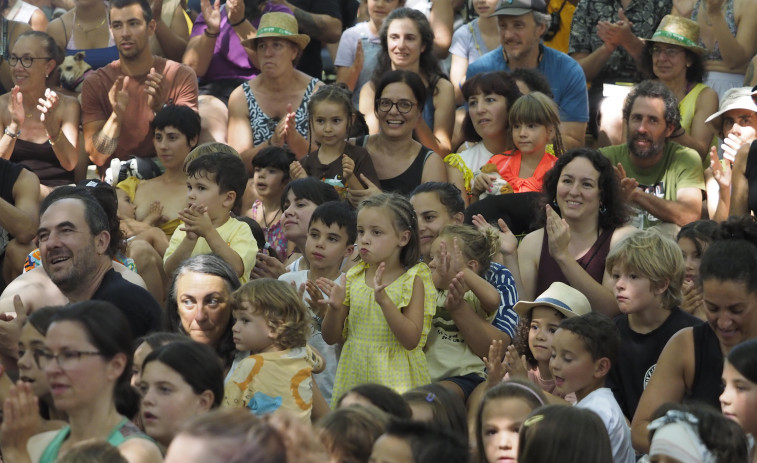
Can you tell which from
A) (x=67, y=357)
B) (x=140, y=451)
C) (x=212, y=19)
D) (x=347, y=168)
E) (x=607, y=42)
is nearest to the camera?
(x=140, y=451)

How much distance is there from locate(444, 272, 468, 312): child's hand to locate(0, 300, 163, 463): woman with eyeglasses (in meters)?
1.67

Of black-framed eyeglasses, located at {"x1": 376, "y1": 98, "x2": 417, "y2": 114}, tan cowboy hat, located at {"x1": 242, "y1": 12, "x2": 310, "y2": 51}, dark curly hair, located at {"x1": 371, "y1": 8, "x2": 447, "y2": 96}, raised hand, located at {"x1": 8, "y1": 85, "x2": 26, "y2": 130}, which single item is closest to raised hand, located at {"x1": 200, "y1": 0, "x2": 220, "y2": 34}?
tan cowboy hat, located at {"x1": 242, "y1": 12, "x2": 310, "y2": 51}

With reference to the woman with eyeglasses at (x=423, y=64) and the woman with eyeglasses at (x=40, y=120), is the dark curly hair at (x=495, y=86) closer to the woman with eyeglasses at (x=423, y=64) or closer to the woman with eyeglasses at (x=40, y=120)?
the woman with eyeglasses at (x=423, y=64)

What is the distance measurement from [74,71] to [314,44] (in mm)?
1766

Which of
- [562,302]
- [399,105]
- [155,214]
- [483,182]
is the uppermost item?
[399,105]

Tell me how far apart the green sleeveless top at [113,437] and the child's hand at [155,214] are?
284cm

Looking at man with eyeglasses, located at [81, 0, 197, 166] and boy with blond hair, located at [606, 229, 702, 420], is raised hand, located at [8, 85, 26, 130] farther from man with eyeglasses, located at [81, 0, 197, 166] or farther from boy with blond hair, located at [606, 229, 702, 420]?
boy with blond hair, located at [606, 229, 702, 420]

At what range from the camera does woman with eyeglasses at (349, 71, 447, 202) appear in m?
6.64

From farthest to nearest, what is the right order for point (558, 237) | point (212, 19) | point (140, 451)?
point (212, 19), point (558, 237), point (140, 451)

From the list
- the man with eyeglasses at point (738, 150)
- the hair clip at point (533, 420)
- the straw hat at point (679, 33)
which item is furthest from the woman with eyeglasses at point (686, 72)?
the hair clip at point (533, 420)

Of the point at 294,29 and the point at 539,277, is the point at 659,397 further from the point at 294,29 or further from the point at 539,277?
the point at 294,29

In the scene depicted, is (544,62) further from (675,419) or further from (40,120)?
(675,419)

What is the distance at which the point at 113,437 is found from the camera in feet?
11.9

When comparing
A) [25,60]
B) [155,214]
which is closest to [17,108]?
[25,60]
